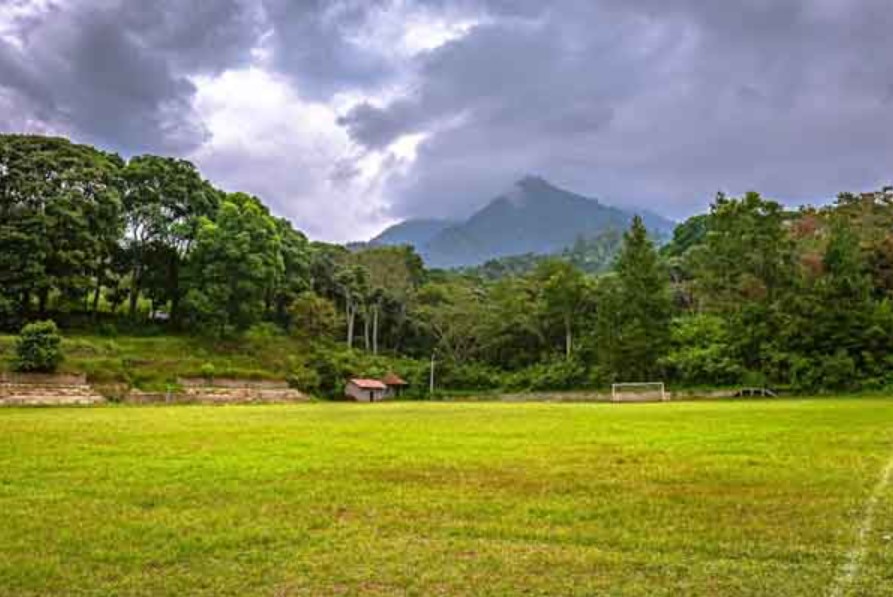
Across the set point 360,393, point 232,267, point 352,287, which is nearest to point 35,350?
point 232,267

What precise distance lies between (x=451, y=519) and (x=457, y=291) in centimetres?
5881

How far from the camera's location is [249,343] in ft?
187

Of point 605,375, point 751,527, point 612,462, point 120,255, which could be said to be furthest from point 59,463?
point 120,255

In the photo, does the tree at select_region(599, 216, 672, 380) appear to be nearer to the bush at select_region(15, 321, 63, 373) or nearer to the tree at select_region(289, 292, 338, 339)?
the tree at select_region(289, 292, 338, 339)

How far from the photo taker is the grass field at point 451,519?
570cm

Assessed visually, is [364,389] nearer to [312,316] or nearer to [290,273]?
[312,316]

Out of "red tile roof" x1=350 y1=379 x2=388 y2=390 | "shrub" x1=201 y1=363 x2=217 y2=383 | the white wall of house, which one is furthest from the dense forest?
"shrub" x1=201 y1=363 x2=217 y2=383

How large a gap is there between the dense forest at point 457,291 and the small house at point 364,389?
1843mm

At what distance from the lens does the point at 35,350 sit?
40500 millimetres

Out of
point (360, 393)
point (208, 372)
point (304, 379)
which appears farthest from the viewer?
point (360, 393)

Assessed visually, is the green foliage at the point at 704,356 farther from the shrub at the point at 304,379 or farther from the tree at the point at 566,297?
the shrub at the point at 304,379

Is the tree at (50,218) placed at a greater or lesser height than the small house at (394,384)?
greater

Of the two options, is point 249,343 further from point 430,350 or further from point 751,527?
point 751,527

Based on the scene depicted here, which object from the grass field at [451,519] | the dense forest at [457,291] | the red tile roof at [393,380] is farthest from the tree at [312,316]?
→ the grass field at [451,519]
